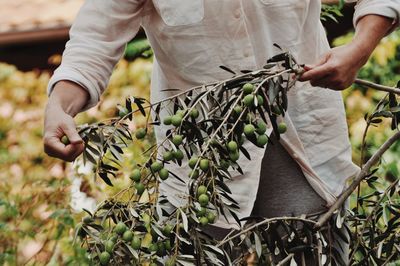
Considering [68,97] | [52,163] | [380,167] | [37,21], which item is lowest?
[37,21]

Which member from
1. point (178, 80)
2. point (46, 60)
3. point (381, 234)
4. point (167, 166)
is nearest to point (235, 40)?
point (178, 80)

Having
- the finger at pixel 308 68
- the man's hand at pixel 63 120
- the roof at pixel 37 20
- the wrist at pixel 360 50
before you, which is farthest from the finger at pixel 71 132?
the roof at pixel 37 20

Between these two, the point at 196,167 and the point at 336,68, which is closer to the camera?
the point at 196,167

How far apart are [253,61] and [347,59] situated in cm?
Answer: 32

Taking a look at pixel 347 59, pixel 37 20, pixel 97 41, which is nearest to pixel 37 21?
pixel 37 20

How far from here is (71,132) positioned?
230 cm

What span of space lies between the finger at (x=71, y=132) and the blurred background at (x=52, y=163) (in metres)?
1.58

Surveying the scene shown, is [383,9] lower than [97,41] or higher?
higher

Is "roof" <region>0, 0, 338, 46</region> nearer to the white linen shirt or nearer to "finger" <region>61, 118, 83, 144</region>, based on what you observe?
the white linen shirt

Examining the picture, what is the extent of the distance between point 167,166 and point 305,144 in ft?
1.27

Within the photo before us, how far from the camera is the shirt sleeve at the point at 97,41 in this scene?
250 cm

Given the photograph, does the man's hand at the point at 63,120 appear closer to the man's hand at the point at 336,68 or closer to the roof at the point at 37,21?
the man's hand at the point at 336,68

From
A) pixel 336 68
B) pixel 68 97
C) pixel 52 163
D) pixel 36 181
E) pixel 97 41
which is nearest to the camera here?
pixel 336 68

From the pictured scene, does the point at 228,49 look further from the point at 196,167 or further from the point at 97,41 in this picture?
the point at 196,167
